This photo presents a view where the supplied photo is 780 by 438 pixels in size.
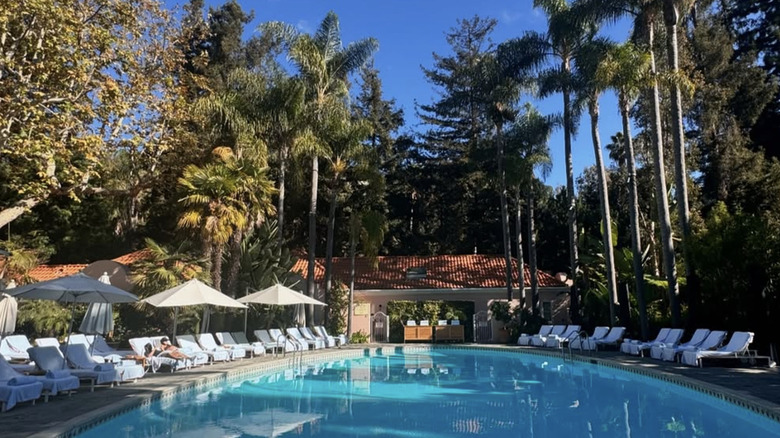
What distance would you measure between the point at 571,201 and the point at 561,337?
239 inches

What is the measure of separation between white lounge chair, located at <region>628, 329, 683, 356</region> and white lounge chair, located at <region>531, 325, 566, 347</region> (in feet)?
14.6

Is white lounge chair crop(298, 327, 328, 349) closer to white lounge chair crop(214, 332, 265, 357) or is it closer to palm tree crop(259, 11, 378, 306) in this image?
palm tree crop(259, 11, 378, 306)

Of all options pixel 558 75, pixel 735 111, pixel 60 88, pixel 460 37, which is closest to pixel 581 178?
pixel 735 111

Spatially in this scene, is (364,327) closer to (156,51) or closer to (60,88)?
(156,51)

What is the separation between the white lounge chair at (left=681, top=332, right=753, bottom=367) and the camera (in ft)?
44.4

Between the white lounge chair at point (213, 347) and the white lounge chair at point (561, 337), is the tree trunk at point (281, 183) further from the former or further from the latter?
the white lounge chair at point (561, 337)

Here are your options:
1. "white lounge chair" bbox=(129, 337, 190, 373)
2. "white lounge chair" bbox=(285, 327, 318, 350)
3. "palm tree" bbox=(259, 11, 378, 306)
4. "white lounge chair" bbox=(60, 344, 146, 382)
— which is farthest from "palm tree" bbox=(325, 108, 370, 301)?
"white lounge chair" bbox=(60, 344, 146, 382)

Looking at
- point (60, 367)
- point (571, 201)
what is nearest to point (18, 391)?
point (60, 367)

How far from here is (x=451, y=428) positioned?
343 inches

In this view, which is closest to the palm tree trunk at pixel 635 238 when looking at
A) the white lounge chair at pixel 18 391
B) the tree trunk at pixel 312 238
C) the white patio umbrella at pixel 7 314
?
the tree trunk at pixel 312 238

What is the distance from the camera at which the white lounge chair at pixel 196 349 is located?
15359mm

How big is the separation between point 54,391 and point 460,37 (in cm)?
4030

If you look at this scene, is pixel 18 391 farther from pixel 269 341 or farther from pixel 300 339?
pixel 300 339

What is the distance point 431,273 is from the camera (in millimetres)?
30844
